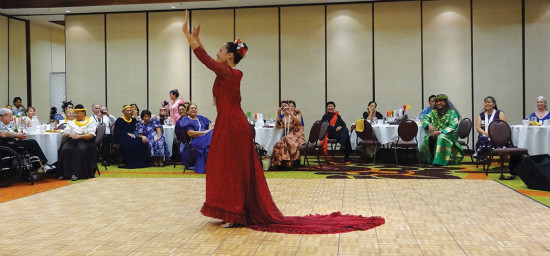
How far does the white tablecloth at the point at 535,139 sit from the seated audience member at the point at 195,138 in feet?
16.3

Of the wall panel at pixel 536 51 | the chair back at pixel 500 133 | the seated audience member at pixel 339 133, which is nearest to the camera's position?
the chair back at pixel 500 133

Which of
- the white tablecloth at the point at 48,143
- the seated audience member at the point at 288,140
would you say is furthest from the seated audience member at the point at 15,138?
the seated audience member at the point at 288,140

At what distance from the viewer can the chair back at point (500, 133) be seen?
7543mm

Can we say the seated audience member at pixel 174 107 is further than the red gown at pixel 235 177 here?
Yes

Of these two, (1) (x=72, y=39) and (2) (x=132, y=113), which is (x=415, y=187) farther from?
(1) (x=72, y=39)

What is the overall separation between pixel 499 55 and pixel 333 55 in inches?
153

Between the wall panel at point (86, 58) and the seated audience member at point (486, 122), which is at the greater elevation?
the wall panel at point (86, 58)

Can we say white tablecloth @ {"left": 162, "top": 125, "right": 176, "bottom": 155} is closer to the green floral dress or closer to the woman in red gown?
the green floral dress

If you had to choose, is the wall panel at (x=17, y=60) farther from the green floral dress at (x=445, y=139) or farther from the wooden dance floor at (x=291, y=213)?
the green floral dress at (x=445, y=139)

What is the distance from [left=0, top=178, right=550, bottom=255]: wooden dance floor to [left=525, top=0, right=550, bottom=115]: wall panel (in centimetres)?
594

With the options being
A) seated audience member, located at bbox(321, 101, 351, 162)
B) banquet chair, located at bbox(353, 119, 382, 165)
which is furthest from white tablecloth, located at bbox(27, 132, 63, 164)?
seated audience member, located at bbox(321, 101, 351, 162)

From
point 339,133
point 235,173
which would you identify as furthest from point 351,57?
point 235,173

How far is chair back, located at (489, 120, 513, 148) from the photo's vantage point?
7543mm

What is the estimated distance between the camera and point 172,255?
348cm
